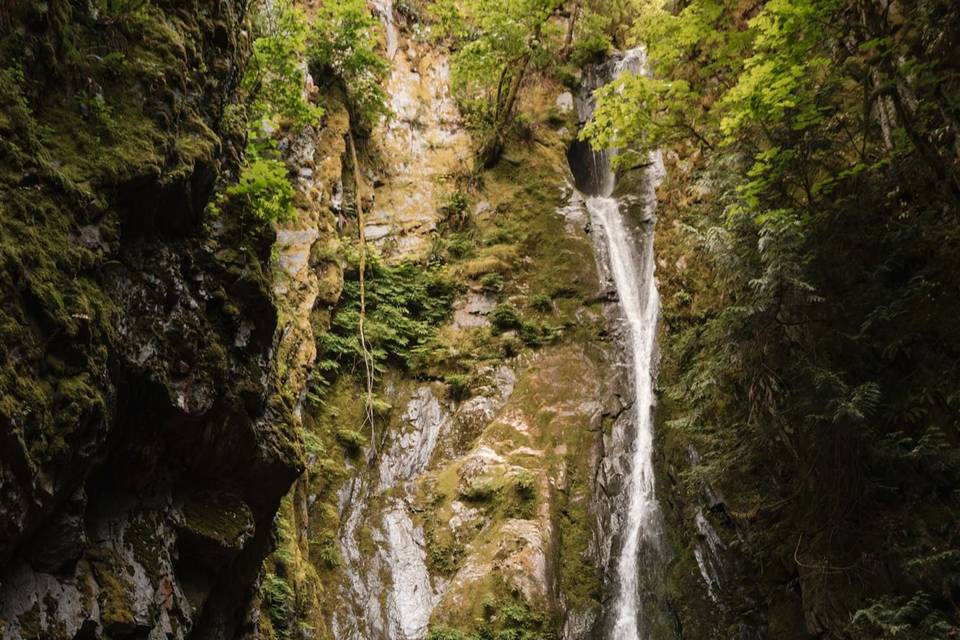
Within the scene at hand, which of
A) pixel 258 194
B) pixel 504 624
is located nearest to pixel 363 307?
pixel 504 624

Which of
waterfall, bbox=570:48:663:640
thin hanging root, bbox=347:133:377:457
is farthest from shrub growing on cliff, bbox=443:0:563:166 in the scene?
thin hanging root, bbox=347:133:377:457

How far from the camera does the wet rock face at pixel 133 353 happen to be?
3.45m

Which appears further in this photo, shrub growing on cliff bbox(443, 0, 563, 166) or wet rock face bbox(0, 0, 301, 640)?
shrub growing on cliff bbox(443, 0, 563, 166)

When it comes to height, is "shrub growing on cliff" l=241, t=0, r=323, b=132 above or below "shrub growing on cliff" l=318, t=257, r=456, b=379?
above

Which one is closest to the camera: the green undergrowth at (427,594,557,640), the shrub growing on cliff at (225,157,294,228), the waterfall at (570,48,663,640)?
the shrub growing on cliff at (225,157,294,228)

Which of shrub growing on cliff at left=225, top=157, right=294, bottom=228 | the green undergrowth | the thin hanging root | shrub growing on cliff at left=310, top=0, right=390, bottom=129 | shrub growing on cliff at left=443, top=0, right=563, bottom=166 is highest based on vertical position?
shrub growing on cliff at left=443, top=0, right=563, bottom=166

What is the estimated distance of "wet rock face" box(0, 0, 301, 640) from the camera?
3451 millimetres

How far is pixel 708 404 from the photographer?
907cm

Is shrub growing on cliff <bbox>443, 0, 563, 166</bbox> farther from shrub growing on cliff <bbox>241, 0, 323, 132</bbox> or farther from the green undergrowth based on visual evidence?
the green undergrowth

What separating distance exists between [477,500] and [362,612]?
2.67 m

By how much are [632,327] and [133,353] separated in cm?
1112

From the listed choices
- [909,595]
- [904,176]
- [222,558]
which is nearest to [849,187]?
[904,176]

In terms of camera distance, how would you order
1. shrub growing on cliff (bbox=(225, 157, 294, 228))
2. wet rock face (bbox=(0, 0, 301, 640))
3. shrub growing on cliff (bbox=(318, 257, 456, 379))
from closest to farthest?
wet rock face (bbox=(0, 0, 301, 640)), shrub growing on cliff (bbox=(225, 157, 294, 228)), shrub growing on cliff (bbox=(318, 257, 456, 379))

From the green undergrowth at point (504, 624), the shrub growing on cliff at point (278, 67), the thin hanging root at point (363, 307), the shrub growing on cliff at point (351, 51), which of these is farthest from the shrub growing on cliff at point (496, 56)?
the green undergrowth at point (504, 624)
